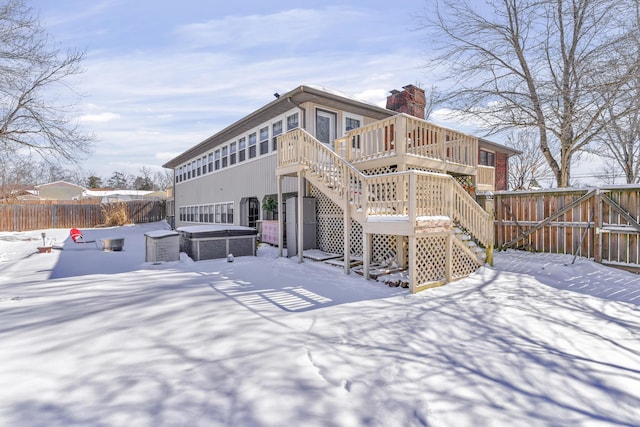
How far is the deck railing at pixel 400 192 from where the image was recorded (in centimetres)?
624

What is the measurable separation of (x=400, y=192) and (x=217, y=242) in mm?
5762

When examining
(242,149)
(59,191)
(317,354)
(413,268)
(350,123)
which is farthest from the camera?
(59,191)

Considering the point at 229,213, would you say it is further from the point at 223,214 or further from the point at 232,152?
the point at 232,152

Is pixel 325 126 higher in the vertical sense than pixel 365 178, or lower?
higher

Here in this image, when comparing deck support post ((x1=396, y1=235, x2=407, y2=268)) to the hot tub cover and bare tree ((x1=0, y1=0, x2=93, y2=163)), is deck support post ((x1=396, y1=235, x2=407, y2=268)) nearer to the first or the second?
the hot tub cover

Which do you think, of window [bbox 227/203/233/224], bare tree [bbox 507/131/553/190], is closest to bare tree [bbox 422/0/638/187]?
window [bbox 227/203/233/224]

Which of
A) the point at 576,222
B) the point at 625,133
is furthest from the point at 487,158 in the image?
the point at 576,222

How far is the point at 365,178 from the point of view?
6957 mm

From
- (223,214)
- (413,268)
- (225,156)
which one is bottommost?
(413,268)

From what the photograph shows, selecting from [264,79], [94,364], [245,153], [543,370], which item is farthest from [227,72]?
[543,370]

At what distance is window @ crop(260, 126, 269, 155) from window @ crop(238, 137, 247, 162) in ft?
4.94

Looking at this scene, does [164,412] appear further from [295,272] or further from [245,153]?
[245,153]

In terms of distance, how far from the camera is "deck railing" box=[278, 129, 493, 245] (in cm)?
624

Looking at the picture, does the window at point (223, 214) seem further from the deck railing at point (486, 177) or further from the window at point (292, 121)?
the deck railing at point (486, 177)
